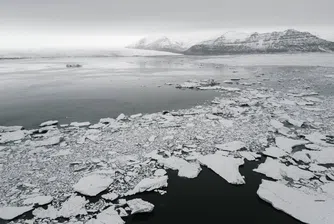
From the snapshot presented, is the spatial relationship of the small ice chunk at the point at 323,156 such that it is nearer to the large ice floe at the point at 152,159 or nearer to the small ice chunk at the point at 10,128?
the large ice floe at the point at 152,159

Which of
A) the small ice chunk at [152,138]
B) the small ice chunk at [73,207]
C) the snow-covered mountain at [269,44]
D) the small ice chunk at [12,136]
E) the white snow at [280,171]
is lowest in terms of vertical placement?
the small ice chunk at [73,207]

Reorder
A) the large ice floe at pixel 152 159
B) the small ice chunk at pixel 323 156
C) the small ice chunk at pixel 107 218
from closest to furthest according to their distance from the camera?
1. the small ice chunk at pixel 107 218
2. the large ice floe at pixel 152 159
3. the small ice chunk at pixel 323 156

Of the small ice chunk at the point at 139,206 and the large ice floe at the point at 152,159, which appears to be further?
the large ice floe at the point at 152,159

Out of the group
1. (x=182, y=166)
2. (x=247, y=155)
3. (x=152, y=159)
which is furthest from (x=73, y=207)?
(x=247, y=155)

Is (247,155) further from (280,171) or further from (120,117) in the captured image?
(120,117)

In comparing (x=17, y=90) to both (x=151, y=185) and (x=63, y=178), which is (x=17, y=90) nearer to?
(x=63, y=178)

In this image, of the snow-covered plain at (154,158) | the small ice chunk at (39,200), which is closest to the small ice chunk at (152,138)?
the snow-covered plain at (154,158)

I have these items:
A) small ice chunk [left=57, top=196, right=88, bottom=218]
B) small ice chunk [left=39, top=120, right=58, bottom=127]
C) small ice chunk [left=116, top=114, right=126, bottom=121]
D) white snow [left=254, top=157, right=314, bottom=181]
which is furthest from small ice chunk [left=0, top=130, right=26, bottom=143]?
white snow [left=254, top=157, right=314, bottom=181]

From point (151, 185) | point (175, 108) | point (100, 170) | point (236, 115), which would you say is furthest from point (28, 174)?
point (236, 115)
